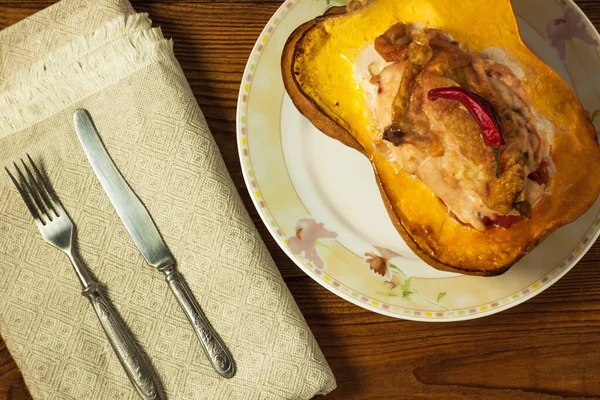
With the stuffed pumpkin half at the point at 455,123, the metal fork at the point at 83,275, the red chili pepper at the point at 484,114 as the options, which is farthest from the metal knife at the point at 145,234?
the red chili pepper at the point at 484,114

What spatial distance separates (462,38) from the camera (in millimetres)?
900

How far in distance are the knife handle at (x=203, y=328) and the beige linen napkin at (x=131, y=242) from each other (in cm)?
2

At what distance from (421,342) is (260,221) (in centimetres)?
40

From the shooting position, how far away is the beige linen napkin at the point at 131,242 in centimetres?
102

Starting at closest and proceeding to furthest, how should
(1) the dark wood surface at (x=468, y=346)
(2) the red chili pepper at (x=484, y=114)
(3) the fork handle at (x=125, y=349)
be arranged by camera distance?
(2) the red chili pepper at (x=484, y=114) → (3) the fork handle at (x=125, y=349) → (1) the dark wood surface at (x=468, y=346)

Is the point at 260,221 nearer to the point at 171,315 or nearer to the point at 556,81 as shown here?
the point at 171,315

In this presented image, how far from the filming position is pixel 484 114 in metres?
A: 0.78

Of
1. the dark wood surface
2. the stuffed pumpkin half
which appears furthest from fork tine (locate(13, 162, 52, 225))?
the stuffed pumpkin half

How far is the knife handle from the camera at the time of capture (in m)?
1.01

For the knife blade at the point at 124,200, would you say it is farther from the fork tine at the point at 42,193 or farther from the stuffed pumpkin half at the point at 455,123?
the stuffed pumpkin half at the point at 455,123

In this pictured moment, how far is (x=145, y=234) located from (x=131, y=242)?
0.04m

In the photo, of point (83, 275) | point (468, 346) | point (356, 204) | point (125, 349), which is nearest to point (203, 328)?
point (125, 349)

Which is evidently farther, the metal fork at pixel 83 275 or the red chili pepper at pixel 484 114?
the metal fork at pixel 83 275

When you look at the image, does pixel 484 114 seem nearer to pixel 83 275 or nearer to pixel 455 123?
pixel 455 123
